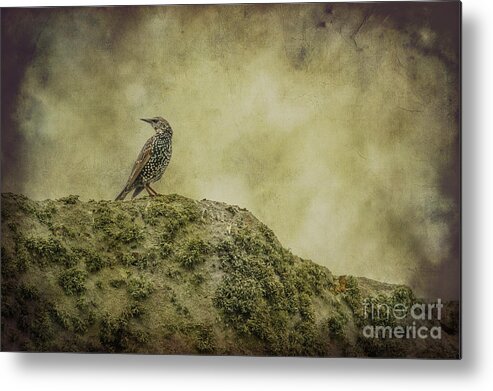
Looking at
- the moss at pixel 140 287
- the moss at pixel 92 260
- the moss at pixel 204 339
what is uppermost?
the moss at pixel 92 260

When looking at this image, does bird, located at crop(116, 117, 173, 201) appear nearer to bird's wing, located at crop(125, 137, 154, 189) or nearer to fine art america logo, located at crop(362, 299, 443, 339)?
bird's wing, located at crop(125, 137, 154, 189)

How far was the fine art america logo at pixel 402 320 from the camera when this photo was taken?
3.14 m

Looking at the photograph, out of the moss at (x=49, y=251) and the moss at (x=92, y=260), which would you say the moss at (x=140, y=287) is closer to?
the moss at (x=92, y=260)

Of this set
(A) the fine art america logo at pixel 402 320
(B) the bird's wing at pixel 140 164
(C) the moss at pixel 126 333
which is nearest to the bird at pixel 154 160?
(B) the bird's wing at pixel 140 164

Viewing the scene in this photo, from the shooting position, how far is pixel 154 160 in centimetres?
327

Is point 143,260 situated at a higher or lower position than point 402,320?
higher

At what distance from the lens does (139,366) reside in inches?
130

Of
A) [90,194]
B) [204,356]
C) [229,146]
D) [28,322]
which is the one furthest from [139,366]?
[229,146]

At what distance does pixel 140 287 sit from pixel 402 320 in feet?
3.59

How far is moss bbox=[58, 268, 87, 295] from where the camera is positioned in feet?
10.6

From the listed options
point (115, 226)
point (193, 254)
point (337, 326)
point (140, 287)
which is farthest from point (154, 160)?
point (337, 326)

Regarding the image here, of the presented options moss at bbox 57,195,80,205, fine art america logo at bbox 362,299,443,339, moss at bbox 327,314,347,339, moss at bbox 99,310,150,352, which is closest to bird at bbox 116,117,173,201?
moss at bbox 57,195,80,205
